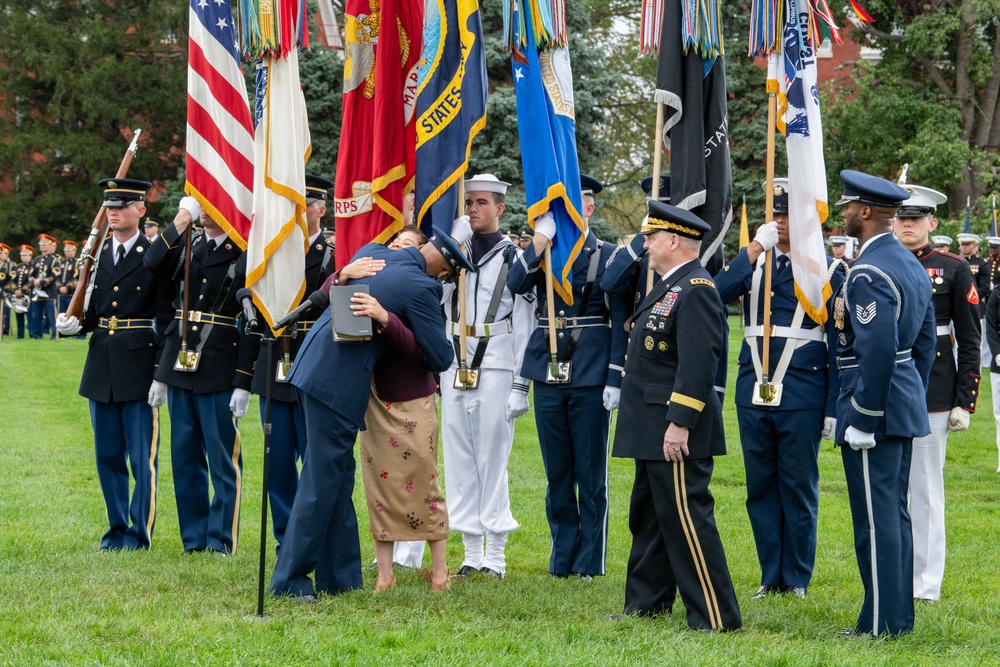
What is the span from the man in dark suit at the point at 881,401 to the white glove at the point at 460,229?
8.49 ft

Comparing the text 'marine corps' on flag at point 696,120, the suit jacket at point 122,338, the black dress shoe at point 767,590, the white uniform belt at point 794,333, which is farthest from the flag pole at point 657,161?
the suit jacket at point 122,338

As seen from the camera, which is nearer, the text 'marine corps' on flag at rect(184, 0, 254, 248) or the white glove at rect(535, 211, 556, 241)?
the white glove at rect(535, 211, 556, 241)

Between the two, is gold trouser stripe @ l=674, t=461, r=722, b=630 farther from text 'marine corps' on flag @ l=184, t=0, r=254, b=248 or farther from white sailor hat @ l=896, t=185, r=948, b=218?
text 'marine corps' on flag @ l=184, t=0, r=254, b=248

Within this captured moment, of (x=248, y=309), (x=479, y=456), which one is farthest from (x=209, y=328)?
(x=248, y=309)

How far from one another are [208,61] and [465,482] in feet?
11.4

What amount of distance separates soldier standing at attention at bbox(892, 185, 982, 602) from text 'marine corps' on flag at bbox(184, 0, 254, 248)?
14.5ft

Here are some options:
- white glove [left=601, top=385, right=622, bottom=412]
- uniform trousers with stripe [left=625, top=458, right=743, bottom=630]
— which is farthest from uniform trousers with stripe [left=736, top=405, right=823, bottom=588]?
uniform trousers with stripe [left=625, top=458, right=743, bottom=630]

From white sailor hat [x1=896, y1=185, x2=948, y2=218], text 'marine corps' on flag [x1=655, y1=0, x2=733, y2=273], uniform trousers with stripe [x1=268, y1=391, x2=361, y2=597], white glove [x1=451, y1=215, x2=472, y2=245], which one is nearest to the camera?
uniform trousers with stripe [x1=268, y1=391, x2=361, y2=597]

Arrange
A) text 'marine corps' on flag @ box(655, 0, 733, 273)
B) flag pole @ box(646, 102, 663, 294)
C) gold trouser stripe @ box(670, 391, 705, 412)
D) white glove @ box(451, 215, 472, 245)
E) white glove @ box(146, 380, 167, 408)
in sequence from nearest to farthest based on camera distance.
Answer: gold trouser stripe @ box(670, 391, 705, 412)
flag pole @ box(646, 102, 663, 294)
text 'marine corps' on flag @ box(655, 0, 733, 273)
white glove @ box(451, 215, 472, 245)
white glove @ box(146, 380, 167, 408)

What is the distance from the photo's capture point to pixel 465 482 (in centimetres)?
802

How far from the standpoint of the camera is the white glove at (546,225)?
Answer: 25.5ft

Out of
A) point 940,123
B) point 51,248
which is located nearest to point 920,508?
point 940,123

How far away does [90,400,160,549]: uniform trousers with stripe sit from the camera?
8.31 meters

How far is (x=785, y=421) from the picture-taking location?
7.12m
